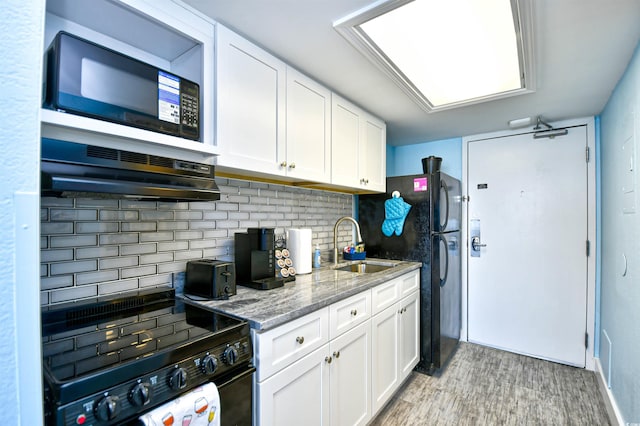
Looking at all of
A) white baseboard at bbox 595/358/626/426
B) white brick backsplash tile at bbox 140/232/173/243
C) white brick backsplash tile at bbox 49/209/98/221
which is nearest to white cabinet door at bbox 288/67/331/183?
white brick backsplash tile at bbox 140/232/173/243

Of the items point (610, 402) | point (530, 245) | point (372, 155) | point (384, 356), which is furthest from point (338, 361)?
point (530, 245)

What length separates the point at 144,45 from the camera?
1.41 metres

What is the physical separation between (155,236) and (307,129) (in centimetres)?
105

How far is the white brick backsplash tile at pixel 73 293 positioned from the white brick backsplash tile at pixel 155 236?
28 centimetres

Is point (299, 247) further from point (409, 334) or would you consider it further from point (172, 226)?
point (409, 334)

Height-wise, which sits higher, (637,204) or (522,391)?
(637,204)

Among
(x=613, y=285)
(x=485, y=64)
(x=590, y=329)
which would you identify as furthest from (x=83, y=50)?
(x=590, y=329)

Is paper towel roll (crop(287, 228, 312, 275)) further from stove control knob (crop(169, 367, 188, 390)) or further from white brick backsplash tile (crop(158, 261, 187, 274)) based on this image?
stove control knob (crop(169, 367, 188, 390))

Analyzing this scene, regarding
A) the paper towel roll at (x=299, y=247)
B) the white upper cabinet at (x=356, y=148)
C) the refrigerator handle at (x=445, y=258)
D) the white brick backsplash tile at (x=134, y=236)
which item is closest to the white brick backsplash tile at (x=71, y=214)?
the white brick backsplash tile at (x=134, y=236)

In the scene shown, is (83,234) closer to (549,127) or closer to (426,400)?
(426,400)

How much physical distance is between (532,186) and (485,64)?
1689mm

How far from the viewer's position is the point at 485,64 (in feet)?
5.96

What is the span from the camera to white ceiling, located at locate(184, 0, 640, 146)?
130 centimetres

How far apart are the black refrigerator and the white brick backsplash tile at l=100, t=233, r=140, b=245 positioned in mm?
2054
